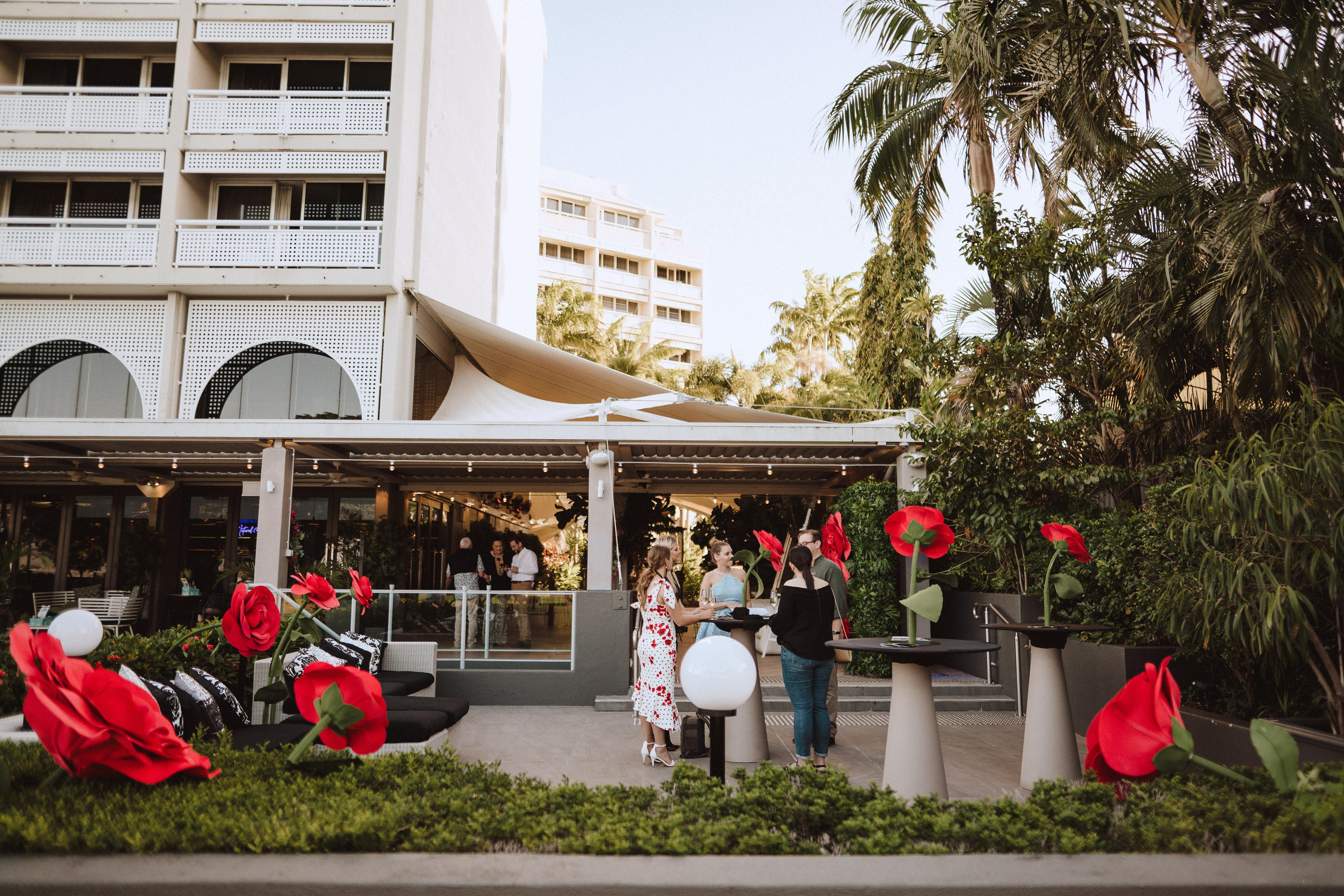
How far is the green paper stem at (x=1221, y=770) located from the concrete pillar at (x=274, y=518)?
1010cm

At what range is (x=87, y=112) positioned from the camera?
49.8 ft

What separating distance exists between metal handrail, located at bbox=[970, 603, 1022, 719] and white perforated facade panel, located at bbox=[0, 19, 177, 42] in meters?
15.8

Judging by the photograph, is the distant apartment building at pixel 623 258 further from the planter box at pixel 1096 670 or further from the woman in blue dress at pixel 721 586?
the woman in blue dress at pixel 721 586

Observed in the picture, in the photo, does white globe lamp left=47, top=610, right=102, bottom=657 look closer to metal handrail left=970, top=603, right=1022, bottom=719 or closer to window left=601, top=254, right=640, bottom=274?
metal handrail left=970, top=603, right=1022, bottom=719

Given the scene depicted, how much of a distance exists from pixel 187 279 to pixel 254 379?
1839 mm

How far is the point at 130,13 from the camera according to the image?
15211 mm

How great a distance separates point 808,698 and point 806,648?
0.41 metres

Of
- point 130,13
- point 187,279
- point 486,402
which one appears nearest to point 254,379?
point 187,279

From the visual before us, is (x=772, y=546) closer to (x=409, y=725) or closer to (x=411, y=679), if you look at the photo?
(x=409, y=725)

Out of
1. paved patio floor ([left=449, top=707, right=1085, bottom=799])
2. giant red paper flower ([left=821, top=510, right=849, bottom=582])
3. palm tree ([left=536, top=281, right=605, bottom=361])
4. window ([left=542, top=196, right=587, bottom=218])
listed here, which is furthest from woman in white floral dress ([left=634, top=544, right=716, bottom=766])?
window ([left=542, top=196, right=587, bottom=218])

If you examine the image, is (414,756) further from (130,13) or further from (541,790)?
(130,13)

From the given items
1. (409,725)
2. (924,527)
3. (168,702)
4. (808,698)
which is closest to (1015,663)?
(808,698)

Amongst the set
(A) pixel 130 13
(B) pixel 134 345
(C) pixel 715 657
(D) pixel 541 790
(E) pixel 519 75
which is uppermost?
(E) pixel 519 75

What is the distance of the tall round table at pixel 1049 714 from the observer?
594 cm
